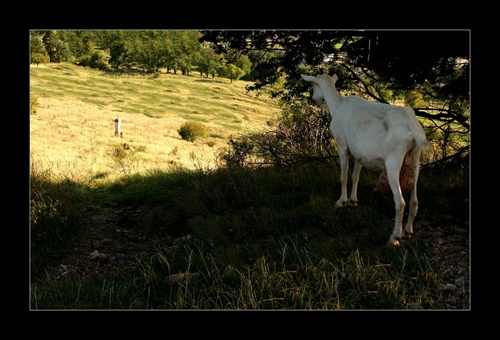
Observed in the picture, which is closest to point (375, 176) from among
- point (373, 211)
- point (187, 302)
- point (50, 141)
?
point (373, 211)

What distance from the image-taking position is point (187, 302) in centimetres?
463

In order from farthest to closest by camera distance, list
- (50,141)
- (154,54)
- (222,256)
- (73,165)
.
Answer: (50,141)
(73,165)
(154,54)
(222,256)

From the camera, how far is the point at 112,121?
3388 cm

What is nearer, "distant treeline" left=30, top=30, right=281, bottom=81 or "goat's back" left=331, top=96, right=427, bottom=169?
"goat's back" left=331, top=96, right=427, bottom=169

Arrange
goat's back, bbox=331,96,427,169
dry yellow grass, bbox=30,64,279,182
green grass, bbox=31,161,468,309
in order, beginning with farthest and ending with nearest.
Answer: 1. dry yellow grass, bbox=30,64,279,182
2. goat's back, bbox=331,96,427,169
3. green grass, bbox=31,161,468,309

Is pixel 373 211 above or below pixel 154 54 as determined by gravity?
below

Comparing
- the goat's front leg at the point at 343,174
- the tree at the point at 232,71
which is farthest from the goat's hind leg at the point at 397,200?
the tree at the point at 232,71

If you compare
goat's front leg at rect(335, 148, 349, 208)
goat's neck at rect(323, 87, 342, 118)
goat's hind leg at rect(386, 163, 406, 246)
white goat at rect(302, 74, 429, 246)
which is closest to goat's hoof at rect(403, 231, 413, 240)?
white goat at rect(302, 74, 429, 246)

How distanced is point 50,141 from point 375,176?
59.9 ft

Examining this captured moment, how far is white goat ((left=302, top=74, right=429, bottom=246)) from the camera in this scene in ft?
18.0

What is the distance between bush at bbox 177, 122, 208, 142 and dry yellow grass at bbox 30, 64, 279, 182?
0.52 m

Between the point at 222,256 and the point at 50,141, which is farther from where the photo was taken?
the point at 50,141

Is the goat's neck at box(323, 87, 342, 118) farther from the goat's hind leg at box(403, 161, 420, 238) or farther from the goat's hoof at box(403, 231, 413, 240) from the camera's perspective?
the goat's hoof at box(403, 231, 413, 240)
